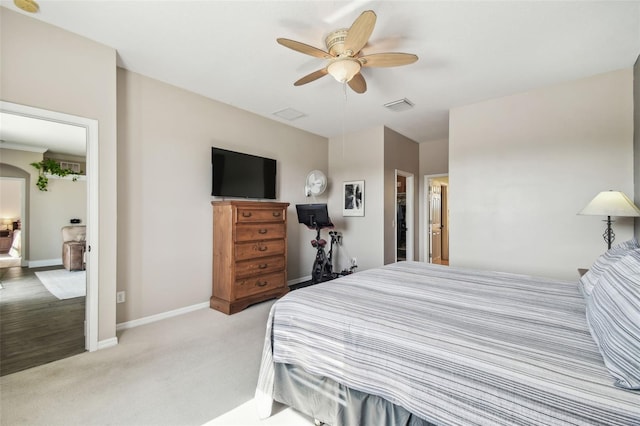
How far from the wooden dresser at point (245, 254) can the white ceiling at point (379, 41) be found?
1.49 m

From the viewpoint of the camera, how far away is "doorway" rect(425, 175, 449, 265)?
5828 millimetres

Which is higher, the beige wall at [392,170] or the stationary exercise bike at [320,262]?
the beige wall at [392,170]

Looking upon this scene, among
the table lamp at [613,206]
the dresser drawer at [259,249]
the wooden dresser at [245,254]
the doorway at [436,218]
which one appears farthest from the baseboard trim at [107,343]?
the doorway at [436,218]

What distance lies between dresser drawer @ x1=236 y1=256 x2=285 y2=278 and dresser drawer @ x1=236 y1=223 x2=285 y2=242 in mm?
285

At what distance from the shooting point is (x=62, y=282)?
10.4ft

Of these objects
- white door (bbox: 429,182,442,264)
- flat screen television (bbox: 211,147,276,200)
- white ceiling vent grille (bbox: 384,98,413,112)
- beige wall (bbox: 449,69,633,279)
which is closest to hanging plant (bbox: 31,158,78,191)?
flat screen television (bbox: 211,147,276,200)

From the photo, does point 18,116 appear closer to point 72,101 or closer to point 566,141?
point 72,101

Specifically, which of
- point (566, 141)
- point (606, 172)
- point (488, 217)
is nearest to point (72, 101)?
point (488, 217)

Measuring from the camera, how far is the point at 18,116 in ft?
7.20

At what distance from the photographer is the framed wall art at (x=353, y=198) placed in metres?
4.94

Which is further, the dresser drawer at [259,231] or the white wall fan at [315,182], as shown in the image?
the white wall fan at [315,182]

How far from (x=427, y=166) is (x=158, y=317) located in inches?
208

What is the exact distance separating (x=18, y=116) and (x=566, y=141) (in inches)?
206

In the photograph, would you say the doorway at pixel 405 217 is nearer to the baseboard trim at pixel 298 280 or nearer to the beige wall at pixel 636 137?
the baseboard trim at pixel 298 280
